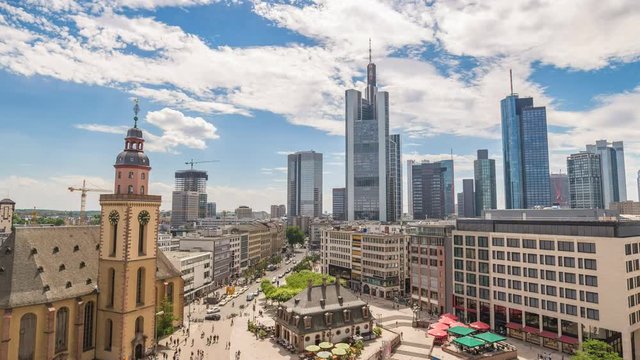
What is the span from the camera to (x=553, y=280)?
7419cm

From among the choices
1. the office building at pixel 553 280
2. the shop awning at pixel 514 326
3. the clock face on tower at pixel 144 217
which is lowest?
the shop awning at pixel 514 326

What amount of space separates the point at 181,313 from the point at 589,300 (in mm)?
76980

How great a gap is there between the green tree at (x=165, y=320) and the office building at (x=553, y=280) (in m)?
61.9

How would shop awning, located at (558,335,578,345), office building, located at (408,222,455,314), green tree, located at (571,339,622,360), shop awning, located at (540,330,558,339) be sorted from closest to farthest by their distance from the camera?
green tree, located at (571,339,622,360)
shop awning, located at (558,335,578,345)
shop awning, located at (540,330,558,339)
office building, located at (408,222,455,314)

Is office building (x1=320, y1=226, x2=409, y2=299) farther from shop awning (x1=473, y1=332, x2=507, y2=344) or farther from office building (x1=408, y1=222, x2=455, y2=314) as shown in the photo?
shop awning (x1=473, y1=332, x2=507, y2=344)

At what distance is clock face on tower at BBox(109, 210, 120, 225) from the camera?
61594mm

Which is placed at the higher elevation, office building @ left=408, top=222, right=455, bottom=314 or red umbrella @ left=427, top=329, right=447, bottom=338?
office building @ left=408, top=222, right=455, bottom=314

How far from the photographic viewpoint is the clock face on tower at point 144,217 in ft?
207

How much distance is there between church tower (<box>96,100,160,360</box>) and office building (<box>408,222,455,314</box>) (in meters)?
64.8

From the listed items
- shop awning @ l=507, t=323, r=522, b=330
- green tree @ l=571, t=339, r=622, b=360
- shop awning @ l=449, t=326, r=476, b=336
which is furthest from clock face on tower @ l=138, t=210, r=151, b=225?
shop awning @ l=507, t=323, r=522, b=330

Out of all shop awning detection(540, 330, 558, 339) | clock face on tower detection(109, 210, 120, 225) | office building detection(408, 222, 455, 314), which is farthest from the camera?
office building detection(408, 222, 455, 314)

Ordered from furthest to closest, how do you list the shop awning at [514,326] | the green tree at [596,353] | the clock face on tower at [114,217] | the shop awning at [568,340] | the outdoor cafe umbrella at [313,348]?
the shop awning at [514,326]
the shop awning at [568,340]
the outdoor cafe umbrella at [313,348]
the clock face on tower at [114,217]
the green tree at [596,353]

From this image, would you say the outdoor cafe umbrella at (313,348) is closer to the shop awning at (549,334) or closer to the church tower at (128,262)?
the church tower at (128,262)

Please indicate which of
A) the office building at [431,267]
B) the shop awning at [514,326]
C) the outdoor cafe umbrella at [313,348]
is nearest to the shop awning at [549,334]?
the shop awning at [514,326]
